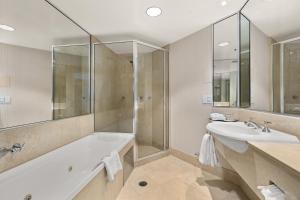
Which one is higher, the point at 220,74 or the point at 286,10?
the point at 286,10

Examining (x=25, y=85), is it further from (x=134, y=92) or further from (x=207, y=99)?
(x=207, y=99)

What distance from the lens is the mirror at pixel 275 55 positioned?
1.25 metres

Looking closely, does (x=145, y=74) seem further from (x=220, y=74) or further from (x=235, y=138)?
(x=235, y=138)

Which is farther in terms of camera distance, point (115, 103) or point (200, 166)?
point (115, 103)

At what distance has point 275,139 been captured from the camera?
103 centimetres

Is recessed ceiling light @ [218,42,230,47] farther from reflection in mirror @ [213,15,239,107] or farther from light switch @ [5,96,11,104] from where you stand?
light switch @ [5,96,11,104]

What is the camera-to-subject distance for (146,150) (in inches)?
110

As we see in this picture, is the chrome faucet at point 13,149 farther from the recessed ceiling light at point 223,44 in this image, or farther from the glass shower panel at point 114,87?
the recessed ceiling light at point 223,44

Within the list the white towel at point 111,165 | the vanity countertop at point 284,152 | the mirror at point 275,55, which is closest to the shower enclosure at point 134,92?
the white towel at point 111,165

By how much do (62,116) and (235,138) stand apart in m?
1.94

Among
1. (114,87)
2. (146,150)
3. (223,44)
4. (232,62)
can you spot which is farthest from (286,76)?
(114,87)

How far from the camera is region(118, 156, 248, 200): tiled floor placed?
67.6 inches

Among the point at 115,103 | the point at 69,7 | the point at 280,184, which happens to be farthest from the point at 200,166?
the point at 69,7

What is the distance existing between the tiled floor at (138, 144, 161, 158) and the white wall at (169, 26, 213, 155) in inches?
13.2
